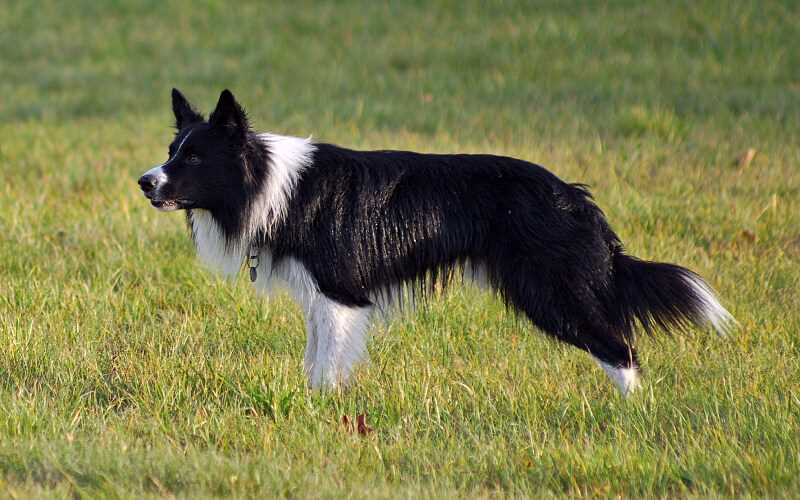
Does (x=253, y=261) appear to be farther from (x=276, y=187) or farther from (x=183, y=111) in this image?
(x=183, y=111)

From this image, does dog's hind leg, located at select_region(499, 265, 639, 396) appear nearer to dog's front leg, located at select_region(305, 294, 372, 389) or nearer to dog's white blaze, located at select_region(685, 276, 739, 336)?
dog's white blaze, located at select_region(685, 276, 739, 336)

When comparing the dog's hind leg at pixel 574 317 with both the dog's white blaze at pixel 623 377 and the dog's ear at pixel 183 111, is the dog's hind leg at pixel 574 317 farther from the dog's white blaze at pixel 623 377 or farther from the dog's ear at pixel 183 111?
the dog's ear at pixel 183 111

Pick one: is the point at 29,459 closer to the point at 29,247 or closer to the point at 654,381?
the point at 654,381

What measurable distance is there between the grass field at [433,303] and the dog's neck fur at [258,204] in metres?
0.56

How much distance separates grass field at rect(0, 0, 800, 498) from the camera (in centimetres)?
388

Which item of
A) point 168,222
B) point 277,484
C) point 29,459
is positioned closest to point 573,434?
point 277,484

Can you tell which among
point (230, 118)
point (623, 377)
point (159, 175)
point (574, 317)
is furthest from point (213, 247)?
point (623, 377)

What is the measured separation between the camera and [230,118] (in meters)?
4.70

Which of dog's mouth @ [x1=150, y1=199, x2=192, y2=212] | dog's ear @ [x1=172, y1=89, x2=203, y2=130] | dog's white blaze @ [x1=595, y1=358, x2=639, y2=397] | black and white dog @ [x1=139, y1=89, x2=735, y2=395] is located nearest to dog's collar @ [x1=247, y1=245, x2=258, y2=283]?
black and white dog @ [x1=139, y1=89, x2=735, y2=395]

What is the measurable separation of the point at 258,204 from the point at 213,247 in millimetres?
375

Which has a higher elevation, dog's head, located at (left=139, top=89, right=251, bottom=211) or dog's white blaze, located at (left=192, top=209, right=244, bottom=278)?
dog's head, located at (left=139, top=89, right=251, bottom=211)

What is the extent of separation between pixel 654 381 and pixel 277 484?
6.34ft

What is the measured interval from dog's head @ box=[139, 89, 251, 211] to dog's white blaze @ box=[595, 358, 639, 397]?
72.5 inches

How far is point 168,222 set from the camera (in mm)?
7391
